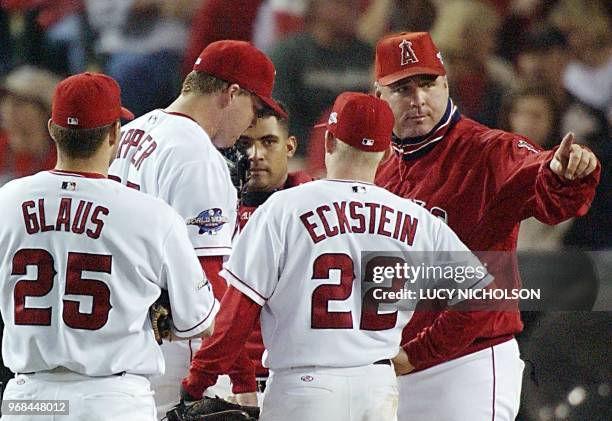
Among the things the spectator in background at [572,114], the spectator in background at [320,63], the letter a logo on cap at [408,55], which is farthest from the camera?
the spectator in background at [320,63]

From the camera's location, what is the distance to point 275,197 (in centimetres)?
276

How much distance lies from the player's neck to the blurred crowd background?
1.64 m

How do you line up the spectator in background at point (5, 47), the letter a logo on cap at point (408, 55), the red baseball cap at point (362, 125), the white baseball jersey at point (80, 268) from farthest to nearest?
the spectator in background at point (5, 47) → the letter a logo on cap at point (408, 55) → the red baseball cap at point (362, 125) → the white baseball jersey at point (80, 268)

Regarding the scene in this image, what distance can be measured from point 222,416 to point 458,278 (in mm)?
749

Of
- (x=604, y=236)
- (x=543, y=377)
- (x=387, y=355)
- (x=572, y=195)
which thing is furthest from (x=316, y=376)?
(x=604, y=236)

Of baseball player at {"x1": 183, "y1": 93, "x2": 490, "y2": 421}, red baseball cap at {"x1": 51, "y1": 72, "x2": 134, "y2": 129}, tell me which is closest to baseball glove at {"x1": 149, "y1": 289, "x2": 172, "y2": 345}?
baseball player at {"x1": 183, "y1": 93, "x2": 490, "y2": 421}

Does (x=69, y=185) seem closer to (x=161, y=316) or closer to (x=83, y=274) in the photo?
(x=83, y=274)

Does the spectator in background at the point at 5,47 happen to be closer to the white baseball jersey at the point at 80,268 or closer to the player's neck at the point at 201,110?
the player's neck at the point at 201,110

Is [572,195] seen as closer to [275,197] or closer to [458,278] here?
[458,278]

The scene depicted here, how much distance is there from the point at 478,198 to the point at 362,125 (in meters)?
0.59

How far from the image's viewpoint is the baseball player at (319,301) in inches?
106

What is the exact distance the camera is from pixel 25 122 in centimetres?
520

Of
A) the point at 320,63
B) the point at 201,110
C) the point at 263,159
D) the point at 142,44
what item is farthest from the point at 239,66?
the point at 142,44

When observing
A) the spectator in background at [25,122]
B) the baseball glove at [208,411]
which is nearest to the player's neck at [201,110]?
the baseball glove at [208,411]
